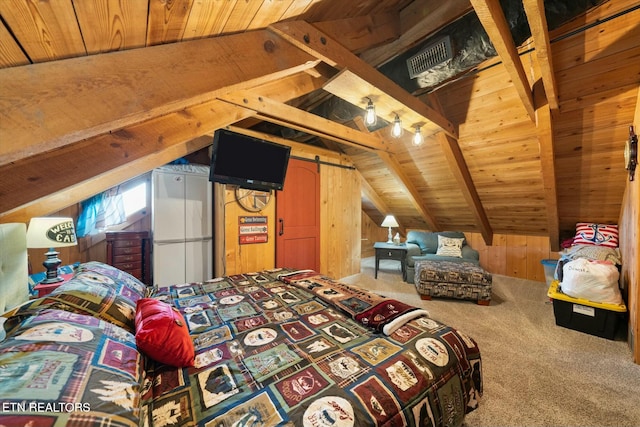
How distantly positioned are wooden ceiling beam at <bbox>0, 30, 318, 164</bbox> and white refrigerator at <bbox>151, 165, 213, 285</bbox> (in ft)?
8.54

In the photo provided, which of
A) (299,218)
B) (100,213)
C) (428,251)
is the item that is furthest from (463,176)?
(100,213)

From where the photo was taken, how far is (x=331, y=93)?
95.4 inches

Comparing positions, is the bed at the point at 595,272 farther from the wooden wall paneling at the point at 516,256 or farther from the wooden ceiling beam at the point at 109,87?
the wooden ceiling beam at the point at 109,87

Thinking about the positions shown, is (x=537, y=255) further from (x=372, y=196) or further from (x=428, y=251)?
(x=372, y=196)

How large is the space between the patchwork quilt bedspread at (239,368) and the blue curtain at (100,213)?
231 centimetres

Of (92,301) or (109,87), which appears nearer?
(109,87)

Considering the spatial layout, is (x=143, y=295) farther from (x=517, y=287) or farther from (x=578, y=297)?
(x=517, y=287)

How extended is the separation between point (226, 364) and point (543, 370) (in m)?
2.41

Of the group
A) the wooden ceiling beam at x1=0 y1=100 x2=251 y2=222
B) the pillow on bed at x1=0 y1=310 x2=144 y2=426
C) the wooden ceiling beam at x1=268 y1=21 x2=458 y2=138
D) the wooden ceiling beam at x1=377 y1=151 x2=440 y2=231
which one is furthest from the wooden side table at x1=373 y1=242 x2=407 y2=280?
the pillow on bed at x1=0 y1=310 x2=144 y2=426

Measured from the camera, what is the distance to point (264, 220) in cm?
339

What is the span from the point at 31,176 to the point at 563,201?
18.2 feet

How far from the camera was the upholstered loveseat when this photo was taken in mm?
4039

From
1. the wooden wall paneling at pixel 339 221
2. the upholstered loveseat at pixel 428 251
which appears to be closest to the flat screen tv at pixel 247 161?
the wooden wall paneling at pixel 339 221

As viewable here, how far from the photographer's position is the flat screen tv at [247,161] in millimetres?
2688
